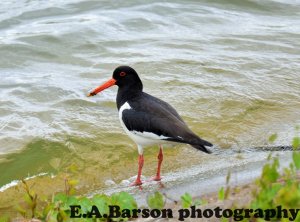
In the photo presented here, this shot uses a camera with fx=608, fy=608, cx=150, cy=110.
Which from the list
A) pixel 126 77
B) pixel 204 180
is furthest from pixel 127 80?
pixel 204 180

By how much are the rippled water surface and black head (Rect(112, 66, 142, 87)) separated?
3.47 feet

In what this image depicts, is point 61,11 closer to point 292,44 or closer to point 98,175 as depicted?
point 292,44

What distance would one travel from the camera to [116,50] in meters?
11.9

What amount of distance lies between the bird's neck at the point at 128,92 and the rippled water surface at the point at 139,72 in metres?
0.92

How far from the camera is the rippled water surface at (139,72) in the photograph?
7.79m

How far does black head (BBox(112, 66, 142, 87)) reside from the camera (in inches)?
279

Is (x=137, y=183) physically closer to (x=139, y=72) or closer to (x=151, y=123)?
(x=151, y=123)

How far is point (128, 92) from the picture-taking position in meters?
6.95

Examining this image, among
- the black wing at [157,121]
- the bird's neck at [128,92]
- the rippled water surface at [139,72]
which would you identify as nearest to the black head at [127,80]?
the bird's neck at [128,92]

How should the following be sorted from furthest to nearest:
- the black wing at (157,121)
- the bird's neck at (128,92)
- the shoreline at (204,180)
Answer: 1. the bird's neck at (128,92)
2. the black wing at (157,121)
3. the shoreline at (204,180)

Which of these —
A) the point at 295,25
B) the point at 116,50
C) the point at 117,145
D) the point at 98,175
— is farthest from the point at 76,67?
the point at 295,25

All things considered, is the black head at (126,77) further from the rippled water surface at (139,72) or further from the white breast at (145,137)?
the rippled water surface at (139,72)

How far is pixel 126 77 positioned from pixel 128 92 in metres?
0.29

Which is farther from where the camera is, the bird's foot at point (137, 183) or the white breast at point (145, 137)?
the bird's foot at point (137, 183)
